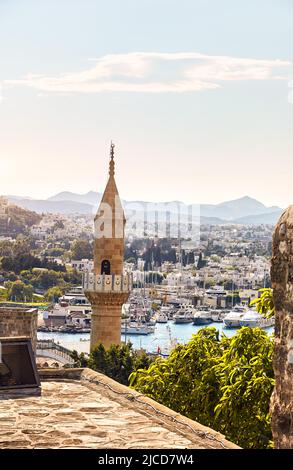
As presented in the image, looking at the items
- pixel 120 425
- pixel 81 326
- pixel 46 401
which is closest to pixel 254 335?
pixel 46 401

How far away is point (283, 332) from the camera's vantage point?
146 inches

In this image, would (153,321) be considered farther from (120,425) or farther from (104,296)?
(120,425)

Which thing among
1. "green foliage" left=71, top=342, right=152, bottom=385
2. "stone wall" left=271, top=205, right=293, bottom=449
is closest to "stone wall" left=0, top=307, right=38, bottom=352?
"stone wall" left=271, top=205, right=293, bottom=449

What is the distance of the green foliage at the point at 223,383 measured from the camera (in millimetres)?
10094

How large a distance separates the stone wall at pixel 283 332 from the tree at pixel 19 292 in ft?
250

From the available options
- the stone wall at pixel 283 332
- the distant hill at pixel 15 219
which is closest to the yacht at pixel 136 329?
the distant hill at pixel 15 219

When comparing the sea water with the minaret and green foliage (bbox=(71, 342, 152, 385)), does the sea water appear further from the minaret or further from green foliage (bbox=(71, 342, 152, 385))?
green foliage (bbox=(71, 342, 152, 385))

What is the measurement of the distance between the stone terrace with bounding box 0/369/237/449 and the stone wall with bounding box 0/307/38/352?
2.27m

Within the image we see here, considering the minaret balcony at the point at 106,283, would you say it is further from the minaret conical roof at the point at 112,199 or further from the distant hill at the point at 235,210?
the distant hill at the point at 235,210

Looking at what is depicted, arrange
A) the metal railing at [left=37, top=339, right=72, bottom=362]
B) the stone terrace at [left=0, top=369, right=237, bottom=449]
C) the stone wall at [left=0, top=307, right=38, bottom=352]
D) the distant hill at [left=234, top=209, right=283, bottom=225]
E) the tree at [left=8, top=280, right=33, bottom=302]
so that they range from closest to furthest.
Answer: the stone terrace at [left=0, top=369, right=237, bottom=449], the stone wall at [left=0, top=307, right=38, bottom=352], the metal railing at [left=37, top=339, right=72, bottom=362], the tree at [left=8, top=280, right=33, bottom=302], the distant hill at [left=234, top=209, right=283, bottom=225]

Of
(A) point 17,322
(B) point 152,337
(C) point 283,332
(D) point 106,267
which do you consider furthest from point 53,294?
(C) point 283,332

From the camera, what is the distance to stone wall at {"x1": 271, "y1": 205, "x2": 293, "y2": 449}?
365 cm

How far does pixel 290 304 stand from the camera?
11.9 ft
